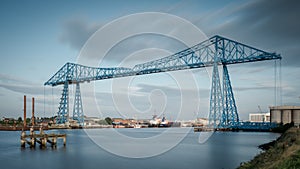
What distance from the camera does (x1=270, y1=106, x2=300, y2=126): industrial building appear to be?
7256cm

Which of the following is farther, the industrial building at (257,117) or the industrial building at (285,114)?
the industrial building at (257,117)

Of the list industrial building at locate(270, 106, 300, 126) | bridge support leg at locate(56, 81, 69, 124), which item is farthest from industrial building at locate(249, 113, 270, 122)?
bridge support leg at locate(56, 81, 69, 124)

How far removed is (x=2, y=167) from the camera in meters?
20.6

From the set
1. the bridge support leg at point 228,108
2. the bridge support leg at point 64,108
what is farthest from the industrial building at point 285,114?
the bridge support leg at point 64,108

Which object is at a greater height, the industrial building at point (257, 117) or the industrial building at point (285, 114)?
the industrial building at point (285, 114)

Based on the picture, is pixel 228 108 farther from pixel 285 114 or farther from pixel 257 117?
pixel 257 117

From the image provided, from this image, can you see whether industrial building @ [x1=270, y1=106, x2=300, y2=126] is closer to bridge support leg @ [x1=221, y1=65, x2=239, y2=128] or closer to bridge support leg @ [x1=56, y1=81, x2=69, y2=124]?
bridge support leg @ [x1=221, y1=65, x2=239, y2=128]

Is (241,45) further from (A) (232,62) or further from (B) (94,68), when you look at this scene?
(B) (94,68)

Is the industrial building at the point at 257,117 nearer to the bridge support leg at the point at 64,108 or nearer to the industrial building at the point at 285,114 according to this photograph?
the industrial building at the point at 285,114

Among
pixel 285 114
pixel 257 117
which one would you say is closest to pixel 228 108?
pixel 285 114

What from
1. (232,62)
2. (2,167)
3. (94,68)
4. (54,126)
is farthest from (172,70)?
(2,167)

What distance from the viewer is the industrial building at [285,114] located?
72.6 metres

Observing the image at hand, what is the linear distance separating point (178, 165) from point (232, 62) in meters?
42.3

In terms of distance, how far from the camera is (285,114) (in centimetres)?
7412
